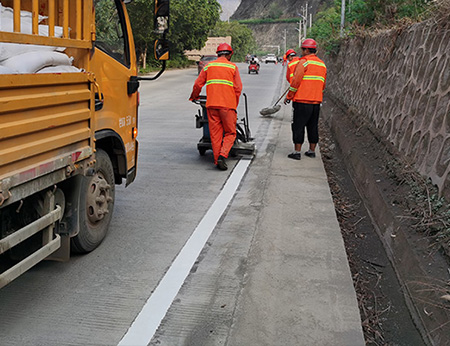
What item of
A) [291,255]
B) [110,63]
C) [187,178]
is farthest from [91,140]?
[187,178]

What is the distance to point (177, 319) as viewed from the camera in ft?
11.8

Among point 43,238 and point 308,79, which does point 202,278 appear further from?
point 308,79

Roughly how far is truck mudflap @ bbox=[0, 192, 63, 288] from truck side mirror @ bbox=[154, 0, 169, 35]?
2.04 metres

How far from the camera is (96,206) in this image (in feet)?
15.1

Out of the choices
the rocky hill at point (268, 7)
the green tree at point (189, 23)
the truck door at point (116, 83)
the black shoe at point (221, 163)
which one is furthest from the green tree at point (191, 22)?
the rocky hill at point (268, 7)

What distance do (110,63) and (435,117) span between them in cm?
379

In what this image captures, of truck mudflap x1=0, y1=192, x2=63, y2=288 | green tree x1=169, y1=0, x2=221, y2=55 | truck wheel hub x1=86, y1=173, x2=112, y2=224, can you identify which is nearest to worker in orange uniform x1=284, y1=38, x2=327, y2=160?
truck wheel hub x1=86, y1=173, x2=112, y2=224

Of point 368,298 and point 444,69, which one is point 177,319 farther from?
point 444,69

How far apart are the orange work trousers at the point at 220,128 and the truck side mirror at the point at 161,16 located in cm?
290

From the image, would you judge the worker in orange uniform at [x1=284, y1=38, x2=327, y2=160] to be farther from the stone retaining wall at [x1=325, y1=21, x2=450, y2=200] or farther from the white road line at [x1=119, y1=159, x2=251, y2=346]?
the white road line at [x1=119, y1=159, x2=251, y2=346]

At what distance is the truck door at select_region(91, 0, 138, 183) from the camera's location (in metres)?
4.51

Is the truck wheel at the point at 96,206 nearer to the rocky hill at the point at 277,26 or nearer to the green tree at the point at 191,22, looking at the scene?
the green tree at the point at 191,22

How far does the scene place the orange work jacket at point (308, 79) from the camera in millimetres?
8469

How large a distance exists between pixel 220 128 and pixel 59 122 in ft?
15.0
